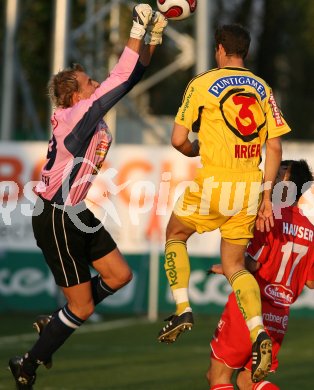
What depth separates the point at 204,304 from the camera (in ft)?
59.1

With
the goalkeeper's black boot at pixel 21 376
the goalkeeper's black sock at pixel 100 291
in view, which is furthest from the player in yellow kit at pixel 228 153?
the goalkeeper's black boot at pixel 21 376

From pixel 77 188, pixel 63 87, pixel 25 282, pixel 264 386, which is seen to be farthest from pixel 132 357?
pixel 264 386

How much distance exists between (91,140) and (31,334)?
6.49 metres

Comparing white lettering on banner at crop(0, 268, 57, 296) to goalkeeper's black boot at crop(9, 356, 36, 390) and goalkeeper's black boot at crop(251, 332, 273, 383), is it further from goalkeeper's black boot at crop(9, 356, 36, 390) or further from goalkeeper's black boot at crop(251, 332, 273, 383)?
goalkeeper's black boot at crop(251, 332, 273, 383)

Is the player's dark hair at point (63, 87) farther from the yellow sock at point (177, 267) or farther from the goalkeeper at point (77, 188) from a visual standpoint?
the yellow sock at point (177, 267)

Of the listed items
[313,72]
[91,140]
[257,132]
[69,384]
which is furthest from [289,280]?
[313,72]

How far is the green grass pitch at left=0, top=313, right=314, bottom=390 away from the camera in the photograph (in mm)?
12133

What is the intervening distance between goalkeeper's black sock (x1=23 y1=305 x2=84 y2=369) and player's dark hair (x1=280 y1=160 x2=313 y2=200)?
2.03 meters

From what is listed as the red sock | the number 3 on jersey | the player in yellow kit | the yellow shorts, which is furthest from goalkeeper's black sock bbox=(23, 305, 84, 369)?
the number 3 on jersey

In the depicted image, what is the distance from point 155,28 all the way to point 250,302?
2156 millimetres

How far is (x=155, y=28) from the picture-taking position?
32.5ft

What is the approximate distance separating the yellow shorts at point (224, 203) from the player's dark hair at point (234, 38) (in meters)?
0.84

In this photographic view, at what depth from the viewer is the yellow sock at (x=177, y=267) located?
971cm

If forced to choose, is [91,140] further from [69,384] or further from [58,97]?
[69,384]
